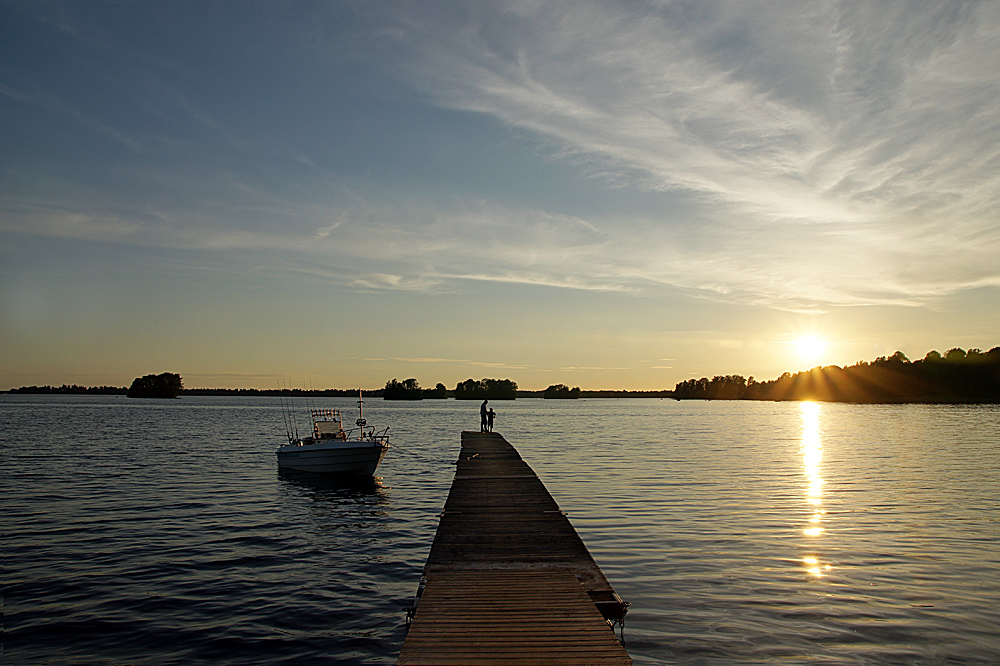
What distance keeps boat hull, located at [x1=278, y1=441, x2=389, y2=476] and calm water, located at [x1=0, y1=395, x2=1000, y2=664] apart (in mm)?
1175

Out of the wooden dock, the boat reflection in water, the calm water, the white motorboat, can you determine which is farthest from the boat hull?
the boat reflection in water

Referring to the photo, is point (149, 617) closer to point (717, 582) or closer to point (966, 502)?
point (717, 582)

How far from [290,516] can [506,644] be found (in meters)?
16.2

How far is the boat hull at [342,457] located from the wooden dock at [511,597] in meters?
14.0

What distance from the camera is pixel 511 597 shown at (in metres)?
9.53

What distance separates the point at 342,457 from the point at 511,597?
2247 centimetres

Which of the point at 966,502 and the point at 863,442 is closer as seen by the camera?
the point at 966,502

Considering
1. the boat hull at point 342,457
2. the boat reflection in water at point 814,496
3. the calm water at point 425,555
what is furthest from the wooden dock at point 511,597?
the boat hull at point 342,457

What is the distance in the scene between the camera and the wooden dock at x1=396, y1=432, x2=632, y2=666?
7.48 meters

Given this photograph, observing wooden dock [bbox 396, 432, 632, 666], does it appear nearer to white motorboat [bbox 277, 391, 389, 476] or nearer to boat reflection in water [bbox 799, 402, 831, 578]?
boat reflection in water [bbox 799, 402, 831, 578]

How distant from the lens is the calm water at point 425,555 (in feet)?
34.9

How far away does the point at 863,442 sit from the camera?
52.0 metres

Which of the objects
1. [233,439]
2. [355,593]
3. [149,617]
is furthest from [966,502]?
[233,439]

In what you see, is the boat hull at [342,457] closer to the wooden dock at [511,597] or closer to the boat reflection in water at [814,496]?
the wooden dock at [511,597]
